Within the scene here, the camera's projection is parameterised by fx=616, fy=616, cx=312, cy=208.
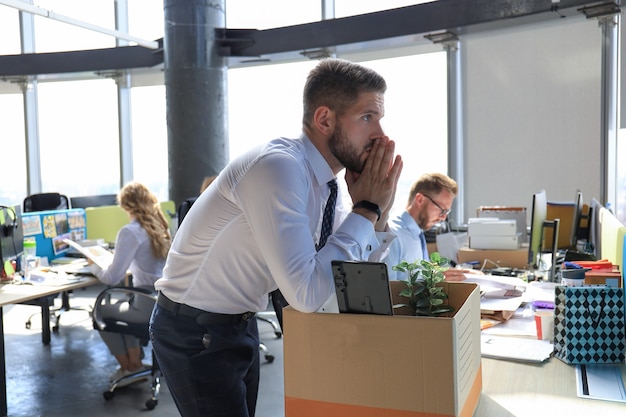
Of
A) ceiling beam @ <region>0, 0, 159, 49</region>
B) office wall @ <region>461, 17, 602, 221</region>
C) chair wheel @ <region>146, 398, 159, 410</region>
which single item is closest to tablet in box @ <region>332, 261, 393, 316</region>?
chair wheel @ <region>146, 398, 159, 410</region>

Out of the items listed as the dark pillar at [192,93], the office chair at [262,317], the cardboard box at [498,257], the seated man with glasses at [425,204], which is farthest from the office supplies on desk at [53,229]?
the cardboard box at [498,257]

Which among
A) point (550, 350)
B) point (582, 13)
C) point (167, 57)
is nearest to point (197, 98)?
point (167, 57)

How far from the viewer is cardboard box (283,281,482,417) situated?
1119 millimetres

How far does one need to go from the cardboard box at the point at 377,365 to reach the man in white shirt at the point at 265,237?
0.24 ft

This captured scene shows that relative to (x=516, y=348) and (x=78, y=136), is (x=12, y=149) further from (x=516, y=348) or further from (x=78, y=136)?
(x=516, y=348)

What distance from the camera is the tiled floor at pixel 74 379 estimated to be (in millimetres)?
3682

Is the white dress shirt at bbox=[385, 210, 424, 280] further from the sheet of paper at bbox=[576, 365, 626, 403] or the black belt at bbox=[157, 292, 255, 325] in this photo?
the black belt at bbox=[157, 292, 255, 325]

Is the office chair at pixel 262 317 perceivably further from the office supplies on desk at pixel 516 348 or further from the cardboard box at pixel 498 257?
the office supplies on desk at pixel 516 348

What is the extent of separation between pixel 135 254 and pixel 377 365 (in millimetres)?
3202

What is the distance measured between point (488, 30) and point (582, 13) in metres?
0.90

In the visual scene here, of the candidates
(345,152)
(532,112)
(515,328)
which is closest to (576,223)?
(532,112)

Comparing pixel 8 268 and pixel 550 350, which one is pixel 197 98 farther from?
pixel 550 350

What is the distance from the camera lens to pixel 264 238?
1.22m

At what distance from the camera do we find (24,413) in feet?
12.0
